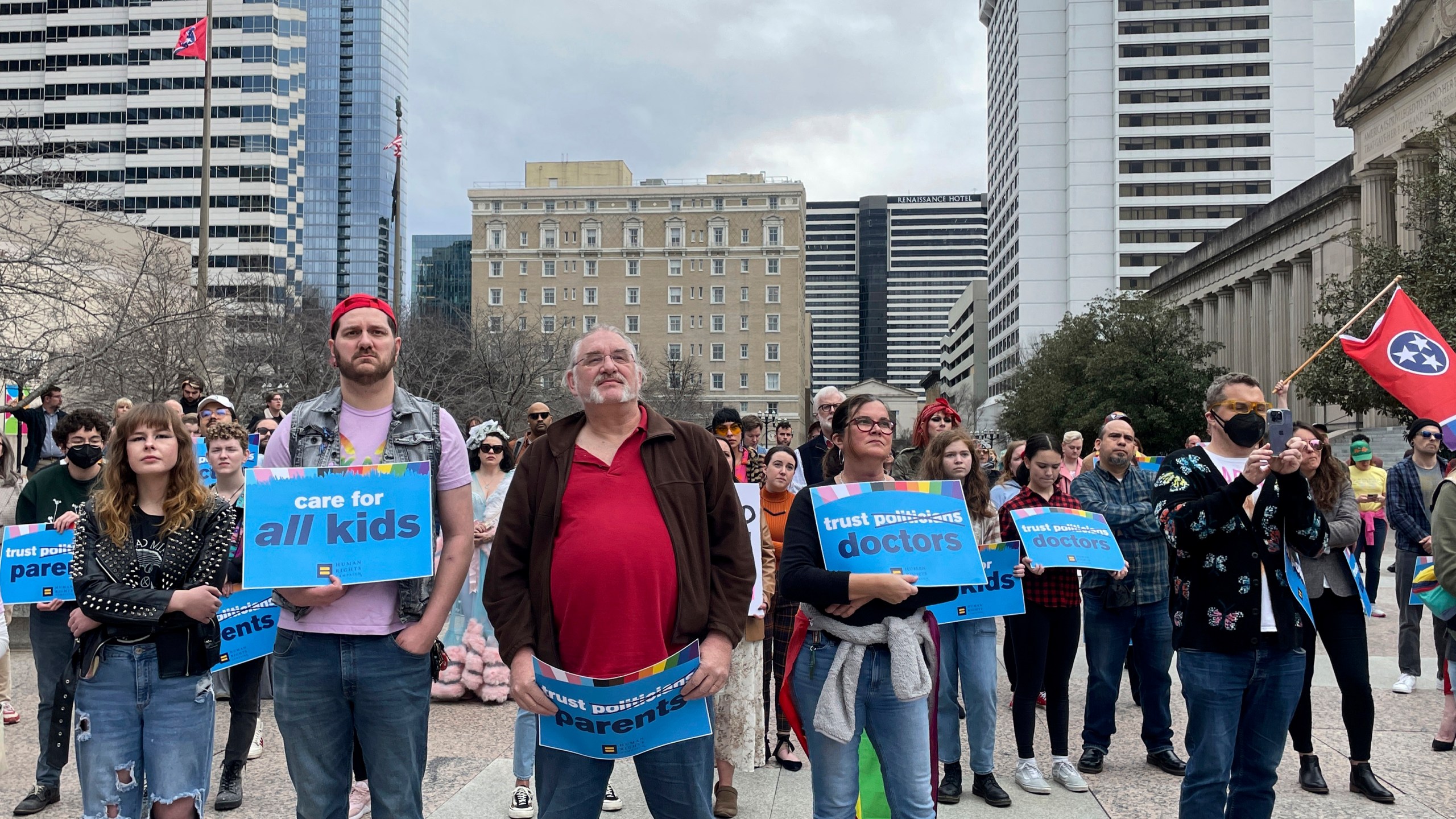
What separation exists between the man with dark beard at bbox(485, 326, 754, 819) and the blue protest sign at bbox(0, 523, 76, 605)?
13.1ft

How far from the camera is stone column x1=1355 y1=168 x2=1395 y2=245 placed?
43.8 metres

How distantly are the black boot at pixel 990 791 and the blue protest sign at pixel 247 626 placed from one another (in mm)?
4245

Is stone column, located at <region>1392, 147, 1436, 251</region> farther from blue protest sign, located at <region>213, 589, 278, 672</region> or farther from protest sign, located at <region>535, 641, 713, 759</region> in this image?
protest sign, located at <region>535, 641, 713, 759</region>

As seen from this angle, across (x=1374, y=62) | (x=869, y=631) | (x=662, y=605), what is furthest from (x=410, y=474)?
(x=1374, y=62)

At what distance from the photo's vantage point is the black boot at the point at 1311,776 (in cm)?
611

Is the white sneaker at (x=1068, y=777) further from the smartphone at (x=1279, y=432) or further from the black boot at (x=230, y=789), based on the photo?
the black boot at (x=230, y=789)

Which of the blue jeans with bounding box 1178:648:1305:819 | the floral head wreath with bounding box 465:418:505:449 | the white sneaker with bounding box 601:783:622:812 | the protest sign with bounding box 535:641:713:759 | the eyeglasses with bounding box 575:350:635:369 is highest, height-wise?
the eyeglasses with bounding box 575:350:635:369

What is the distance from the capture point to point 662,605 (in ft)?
11.0

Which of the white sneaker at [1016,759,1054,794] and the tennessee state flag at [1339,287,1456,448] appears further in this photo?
the white sneaker at [1016,759,1054,794]

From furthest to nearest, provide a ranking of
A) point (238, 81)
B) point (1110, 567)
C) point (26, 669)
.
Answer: point (238, 81) → point (26, 669) → point (1110, 567)

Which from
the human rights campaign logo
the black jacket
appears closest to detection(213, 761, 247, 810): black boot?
the black jacket

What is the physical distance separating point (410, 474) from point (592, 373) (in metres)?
0.79

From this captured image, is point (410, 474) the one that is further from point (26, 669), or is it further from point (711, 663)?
point (26, 669)

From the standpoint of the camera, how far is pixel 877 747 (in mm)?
4129
